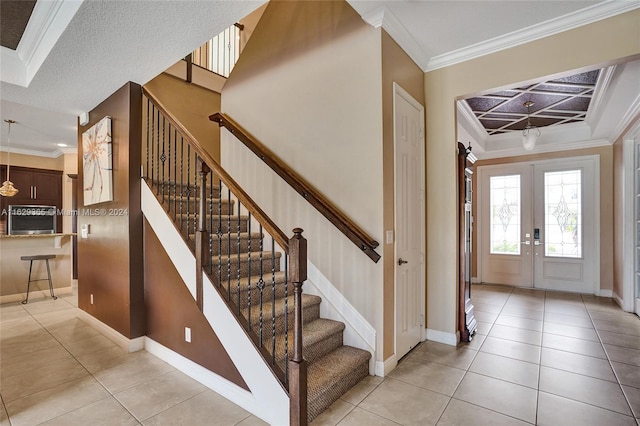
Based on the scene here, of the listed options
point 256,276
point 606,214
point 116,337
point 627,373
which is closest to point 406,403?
point 256,276

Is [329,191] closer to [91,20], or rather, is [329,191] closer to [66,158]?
[91,20]

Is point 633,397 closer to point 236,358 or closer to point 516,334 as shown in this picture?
point 516,334

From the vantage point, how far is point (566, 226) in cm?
558

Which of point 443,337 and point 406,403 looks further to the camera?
point 443,337

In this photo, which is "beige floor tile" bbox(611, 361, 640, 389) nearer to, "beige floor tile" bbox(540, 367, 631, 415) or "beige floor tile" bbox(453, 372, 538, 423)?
"beige floor tile" bbox(540, 367, 631, 415)

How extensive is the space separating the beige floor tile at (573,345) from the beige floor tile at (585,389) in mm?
602

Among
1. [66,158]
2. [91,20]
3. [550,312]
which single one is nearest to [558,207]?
[550,312]

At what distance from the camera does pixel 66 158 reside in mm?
6598


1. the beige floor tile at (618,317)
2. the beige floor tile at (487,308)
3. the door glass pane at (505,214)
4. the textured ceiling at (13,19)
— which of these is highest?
the textured ceiling at (13,19)

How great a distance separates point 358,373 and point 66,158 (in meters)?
7.35

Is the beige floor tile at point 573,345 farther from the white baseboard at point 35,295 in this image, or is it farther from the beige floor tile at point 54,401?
the white baseboard at point 35,295

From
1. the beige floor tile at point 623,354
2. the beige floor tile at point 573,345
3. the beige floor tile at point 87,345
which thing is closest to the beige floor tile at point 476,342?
the beige floor tile at point 573,345

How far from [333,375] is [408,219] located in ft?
4.97

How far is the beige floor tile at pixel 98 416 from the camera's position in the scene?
6.63 feet
